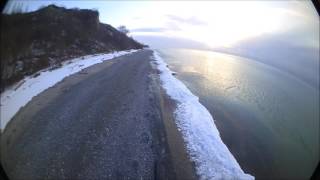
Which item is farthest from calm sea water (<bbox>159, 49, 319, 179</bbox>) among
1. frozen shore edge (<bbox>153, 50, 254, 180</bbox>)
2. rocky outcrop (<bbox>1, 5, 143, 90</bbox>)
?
rocky outcrop (<bbox>1, 5, 143, 90</bbox>)

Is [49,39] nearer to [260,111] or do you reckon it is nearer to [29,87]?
[29,87]

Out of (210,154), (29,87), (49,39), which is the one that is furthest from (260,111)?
(29,87)

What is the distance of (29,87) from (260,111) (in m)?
3.29

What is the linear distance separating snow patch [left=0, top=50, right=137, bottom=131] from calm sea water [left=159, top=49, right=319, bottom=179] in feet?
2.37

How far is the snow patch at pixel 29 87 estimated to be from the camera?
156cm

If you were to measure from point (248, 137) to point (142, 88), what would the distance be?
68.7 inches

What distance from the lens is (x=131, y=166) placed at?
6.70ft

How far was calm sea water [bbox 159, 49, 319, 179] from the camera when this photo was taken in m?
1.84

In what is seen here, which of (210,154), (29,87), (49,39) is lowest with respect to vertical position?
(210,154)

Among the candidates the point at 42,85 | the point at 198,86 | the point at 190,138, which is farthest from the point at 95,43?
the point at 198,86

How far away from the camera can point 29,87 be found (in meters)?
1.58

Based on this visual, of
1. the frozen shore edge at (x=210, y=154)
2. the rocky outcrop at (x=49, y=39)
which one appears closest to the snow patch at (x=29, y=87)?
the rocky outcrop at (x=49, y=39)

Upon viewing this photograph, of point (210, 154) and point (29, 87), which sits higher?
point (29, 87)

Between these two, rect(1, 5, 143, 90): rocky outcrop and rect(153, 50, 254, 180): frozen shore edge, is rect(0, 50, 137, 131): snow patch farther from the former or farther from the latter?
rect(153, 50, 254, 180): frozen shore edge
